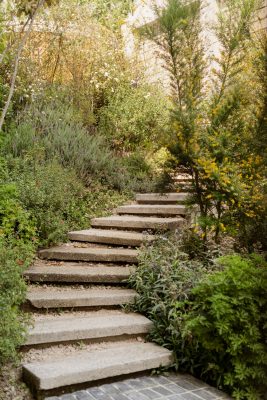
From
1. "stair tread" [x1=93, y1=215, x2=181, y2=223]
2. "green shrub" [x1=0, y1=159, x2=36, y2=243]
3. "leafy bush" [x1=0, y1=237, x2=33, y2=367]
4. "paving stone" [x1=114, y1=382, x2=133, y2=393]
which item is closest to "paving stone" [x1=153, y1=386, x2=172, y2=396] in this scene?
"paving stone" [x1=114, y1=382, x2=133, y2=393]

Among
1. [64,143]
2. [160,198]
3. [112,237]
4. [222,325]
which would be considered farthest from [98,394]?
[64,143]

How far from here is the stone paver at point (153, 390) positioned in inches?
141

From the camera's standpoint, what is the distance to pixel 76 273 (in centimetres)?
520

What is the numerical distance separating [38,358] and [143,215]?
3.58 m

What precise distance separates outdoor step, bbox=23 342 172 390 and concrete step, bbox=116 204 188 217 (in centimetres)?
274

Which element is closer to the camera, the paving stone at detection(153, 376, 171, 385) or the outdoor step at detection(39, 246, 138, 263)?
the paving stone at detection(153, 376, 171, 385)

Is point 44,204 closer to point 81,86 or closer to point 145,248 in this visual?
point 145,248

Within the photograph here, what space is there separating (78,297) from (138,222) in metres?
1.98

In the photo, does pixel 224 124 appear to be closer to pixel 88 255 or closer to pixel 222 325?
pixel 88 255

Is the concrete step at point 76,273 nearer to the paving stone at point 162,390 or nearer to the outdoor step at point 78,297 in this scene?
the outdoor step at point 78,297

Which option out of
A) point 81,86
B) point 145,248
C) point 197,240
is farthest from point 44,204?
point 81,86

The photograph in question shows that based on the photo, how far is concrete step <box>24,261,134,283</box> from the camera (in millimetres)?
5102

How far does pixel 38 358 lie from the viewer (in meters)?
3.89

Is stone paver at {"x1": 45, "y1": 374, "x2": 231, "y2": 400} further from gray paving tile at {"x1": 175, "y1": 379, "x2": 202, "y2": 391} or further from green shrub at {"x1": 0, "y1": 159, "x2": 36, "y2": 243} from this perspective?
green shrub at {"x1": 0, "y1": 159, "x2": 36, "y2": 243}
